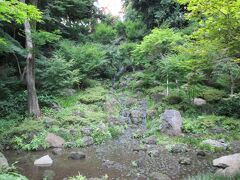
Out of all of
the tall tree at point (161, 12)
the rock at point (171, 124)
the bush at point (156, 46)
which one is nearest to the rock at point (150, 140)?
the rock at point (171, 124)

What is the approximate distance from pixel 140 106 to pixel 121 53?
25.5 ft

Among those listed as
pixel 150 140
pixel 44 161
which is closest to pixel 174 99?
pixel 150 140

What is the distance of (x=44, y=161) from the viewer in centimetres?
766

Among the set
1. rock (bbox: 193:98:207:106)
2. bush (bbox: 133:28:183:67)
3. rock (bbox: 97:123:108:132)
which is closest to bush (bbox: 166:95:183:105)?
rock (bbox: 193:98:207:106)

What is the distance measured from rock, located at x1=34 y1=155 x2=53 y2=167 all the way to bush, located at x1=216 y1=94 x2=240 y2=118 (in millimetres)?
8326

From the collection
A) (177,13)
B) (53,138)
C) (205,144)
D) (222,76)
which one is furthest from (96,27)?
(205,144)

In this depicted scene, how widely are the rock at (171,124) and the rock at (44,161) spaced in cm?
508

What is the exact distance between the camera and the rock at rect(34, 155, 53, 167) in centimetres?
753

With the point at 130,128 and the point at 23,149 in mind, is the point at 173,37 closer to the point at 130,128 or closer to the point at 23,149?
the point at 130,128

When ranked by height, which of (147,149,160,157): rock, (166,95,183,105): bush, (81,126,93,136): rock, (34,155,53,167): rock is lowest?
(147,149,160,157): rock

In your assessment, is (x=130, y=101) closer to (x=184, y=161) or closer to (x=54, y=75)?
(x=54, y=75)

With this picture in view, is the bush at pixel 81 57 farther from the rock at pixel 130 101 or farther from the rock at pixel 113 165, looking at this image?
the rock at pixel 113 165

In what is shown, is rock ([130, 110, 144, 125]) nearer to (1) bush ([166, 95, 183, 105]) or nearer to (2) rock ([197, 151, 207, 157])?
(1) bush ([166, 95, 183, 105])

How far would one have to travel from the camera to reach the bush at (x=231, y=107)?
1164 centimetres
